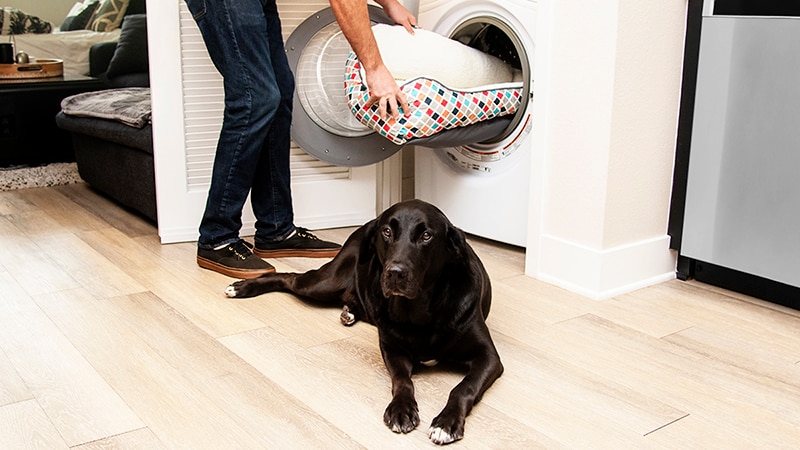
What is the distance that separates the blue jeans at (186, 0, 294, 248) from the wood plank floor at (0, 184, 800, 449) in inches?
7.3

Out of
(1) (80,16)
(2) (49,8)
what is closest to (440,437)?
(1) (80,16)

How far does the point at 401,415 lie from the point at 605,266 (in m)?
0.99

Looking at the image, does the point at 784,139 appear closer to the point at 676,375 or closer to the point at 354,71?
the point at 676,375

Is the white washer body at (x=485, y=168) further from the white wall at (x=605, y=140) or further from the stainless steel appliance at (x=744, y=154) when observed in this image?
the stainless steel appliance at (x=744, y=154)

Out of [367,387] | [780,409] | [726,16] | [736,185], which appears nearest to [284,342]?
[367,387]

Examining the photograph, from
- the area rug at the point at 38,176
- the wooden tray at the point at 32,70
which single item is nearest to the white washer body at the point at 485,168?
the area rug at the point at 38,176

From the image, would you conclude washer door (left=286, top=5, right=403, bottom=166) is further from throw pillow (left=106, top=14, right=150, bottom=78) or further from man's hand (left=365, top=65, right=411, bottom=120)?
throw pillow (left=106, top=14, right=150, bottom=78)

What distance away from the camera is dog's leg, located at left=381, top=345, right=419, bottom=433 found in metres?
1.54

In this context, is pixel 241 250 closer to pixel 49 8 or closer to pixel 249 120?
pixel 249 120

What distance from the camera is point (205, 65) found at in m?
2.77

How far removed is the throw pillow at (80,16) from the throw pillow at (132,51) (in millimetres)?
980

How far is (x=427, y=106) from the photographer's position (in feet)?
8.08

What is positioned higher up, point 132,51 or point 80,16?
point 80,16

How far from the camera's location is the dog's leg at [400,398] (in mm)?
1544
